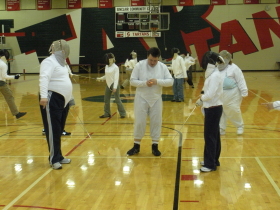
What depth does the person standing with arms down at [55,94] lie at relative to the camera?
5.80m

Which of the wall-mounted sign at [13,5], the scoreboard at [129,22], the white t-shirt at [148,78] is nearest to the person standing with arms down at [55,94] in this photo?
the white t-shirt at [148,78]

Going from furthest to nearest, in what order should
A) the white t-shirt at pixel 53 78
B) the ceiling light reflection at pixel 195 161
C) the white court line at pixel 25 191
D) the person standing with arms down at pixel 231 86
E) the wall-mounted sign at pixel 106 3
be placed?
1. the wall-mounted sign at pixel 106 3
2. the person standing with arms down at pixel 231 86
3. the ceiling light reflection at pixel 195 161
4. the white t-shirt at pixel 53 78
5. the white court line at pixel 25 191

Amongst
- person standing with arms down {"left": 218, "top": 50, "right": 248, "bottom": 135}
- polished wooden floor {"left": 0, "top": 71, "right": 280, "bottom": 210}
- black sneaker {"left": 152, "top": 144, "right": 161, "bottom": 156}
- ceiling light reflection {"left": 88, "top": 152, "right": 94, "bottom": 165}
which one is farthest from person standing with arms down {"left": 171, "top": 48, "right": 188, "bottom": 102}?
ceiling light reflection {"left": 88, "top": 152, "right": 94, "bottom": 165}

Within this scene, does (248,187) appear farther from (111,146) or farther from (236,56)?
(236,56)

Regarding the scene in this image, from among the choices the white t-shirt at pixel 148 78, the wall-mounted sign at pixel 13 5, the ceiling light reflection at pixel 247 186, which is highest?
the wall-mounted sign at pixel 13 5

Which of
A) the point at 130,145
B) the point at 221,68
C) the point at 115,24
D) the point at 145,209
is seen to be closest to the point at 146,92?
the point at 130,145

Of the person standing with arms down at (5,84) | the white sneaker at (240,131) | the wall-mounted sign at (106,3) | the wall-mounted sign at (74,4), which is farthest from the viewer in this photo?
the wall-mounted sign at (74,4)

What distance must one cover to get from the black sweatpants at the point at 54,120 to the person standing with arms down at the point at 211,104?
6.60 feet

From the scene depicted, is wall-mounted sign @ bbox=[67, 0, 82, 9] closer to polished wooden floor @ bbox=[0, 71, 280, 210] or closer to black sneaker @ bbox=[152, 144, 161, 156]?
polished wooden floor @ bbox=[0, 71, 280, 210]

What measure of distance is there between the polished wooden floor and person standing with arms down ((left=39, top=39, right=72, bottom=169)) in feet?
1.30

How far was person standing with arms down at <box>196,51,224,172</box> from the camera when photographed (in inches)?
220

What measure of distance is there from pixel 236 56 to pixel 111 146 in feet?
69.3

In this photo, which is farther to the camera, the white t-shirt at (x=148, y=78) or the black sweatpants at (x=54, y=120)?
the white t-shirt at (x=148, y=78)

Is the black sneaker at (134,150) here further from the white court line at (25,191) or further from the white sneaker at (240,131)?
the white sneaker at (240,131)
